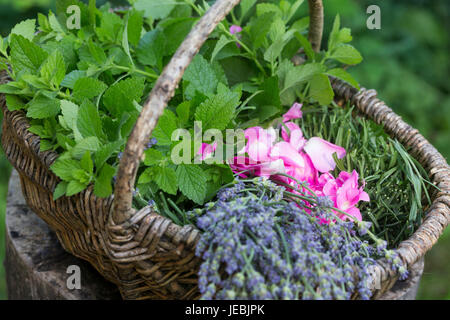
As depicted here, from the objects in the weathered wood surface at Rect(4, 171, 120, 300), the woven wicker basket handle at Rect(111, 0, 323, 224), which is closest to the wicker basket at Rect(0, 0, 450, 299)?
the woven wicker basket handle at Rect(111, 0, 323, 224)

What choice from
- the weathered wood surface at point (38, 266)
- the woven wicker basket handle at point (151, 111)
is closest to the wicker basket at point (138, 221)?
the woven wicker basket handle at point (151, 111)

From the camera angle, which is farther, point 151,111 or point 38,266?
point 38,266

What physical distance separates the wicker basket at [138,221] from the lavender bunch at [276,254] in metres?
0.04

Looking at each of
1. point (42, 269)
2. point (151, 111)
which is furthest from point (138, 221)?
point (42, 269)

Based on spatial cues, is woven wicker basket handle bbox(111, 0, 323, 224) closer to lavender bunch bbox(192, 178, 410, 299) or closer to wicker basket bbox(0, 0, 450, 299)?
wicker basket bbox(0, 0, 450, 299)

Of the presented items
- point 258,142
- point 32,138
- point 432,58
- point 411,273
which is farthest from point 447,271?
point 32,138

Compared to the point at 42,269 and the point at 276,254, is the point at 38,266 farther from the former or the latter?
the point at 276,254

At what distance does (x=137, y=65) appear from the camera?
0.93 metres

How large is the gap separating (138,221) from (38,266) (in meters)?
0.40

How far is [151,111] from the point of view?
1.93 feet

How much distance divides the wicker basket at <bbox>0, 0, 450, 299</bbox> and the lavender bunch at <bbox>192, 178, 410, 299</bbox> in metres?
0.04

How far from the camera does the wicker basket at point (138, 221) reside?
61cm
